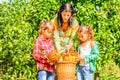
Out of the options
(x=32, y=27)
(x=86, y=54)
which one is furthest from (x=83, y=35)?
(x=32, y=27)

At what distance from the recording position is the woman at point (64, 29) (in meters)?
A: 8.17

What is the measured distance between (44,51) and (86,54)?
2.19 feet

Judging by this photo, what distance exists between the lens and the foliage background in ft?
29.7

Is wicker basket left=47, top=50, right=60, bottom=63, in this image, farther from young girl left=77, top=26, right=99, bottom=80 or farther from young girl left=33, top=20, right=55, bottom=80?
young girl left=77, top=26, right=99, bottom=80

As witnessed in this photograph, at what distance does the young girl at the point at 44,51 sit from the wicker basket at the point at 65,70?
11 centimetres

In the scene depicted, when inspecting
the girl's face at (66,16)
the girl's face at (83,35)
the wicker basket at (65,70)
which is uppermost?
the girl's face at (66,16)

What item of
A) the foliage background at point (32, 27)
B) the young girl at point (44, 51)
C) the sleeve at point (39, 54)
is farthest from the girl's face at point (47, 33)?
the foliage background at point (32, 27)

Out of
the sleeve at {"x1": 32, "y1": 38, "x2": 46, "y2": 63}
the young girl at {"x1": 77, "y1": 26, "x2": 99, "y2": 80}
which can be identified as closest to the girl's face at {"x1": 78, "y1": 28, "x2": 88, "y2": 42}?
the young girl at {"x1": 77, "y1": 26, "x2": 99, "y2": 80}

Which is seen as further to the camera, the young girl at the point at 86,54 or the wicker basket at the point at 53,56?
the young girl at the point at 86,54

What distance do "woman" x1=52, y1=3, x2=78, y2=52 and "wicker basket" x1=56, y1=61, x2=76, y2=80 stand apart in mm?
331

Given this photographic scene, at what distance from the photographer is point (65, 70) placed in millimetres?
7910

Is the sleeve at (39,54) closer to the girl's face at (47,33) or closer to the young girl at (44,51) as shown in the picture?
the young girl at (44,51)

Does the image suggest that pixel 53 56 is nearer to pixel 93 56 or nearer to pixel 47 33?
pixel 47 33

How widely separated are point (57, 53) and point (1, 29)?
1730 mm
